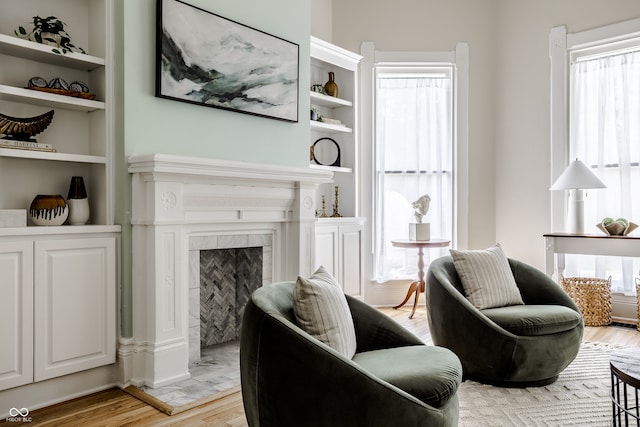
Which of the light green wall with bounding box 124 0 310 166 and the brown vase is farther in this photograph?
the brown vase

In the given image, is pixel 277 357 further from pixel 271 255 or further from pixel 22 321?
pixel 271 255

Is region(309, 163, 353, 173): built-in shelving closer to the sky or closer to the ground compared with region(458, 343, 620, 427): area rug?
closer to the sky

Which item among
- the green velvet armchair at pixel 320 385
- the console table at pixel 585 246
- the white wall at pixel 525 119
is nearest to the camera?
the green velvet armchair at pixel 320 385

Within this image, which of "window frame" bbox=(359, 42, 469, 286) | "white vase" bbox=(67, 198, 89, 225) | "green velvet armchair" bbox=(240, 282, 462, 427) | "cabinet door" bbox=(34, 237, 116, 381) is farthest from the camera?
"window frame" bbox=(359, 42, 469, 286)

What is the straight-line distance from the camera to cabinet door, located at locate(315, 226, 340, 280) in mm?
4516

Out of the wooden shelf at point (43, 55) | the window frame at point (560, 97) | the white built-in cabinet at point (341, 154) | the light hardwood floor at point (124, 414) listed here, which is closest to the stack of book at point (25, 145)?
the wooden shelf at point (43, 55)

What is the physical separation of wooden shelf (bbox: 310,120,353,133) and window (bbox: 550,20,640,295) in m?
2.07

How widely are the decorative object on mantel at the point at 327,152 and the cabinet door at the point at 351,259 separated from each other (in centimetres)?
77

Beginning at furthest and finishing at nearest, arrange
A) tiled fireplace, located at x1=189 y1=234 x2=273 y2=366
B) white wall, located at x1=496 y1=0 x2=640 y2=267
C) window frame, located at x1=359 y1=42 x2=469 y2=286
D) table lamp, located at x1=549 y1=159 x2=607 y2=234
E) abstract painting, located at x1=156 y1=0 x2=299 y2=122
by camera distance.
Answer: window frame, located at x1=359 y1=42 x2=469 y2=286 → white wall, located at x1=496 y1=0 x2=640 y2=267 → table lamp, located at x1=549 y1=159 x2=607 y2=234 → tiled fireplace, located at x1=189 y1=234 x2=273 y2=366 → abstract painting, located at x1=156 y1=0 x2=299 y2=122

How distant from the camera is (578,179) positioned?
4391 mm

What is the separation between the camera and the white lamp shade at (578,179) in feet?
14.2

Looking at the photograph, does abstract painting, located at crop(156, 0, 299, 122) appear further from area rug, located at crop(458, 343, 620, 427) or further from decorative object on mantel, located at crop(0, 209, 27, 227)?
area rug, located at crop(458, 343, 620, 427)

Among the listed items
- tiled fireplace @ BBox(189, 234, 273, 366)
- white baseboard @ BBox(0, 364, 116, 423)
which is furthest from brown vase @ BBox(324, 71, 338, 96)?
white baseboard @ BBox(0, 364, 116, 423)

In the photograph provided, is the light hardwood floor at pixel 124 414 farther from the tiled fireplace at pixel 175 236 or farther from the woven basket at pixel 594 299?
the woven basket at pixel 594 299
